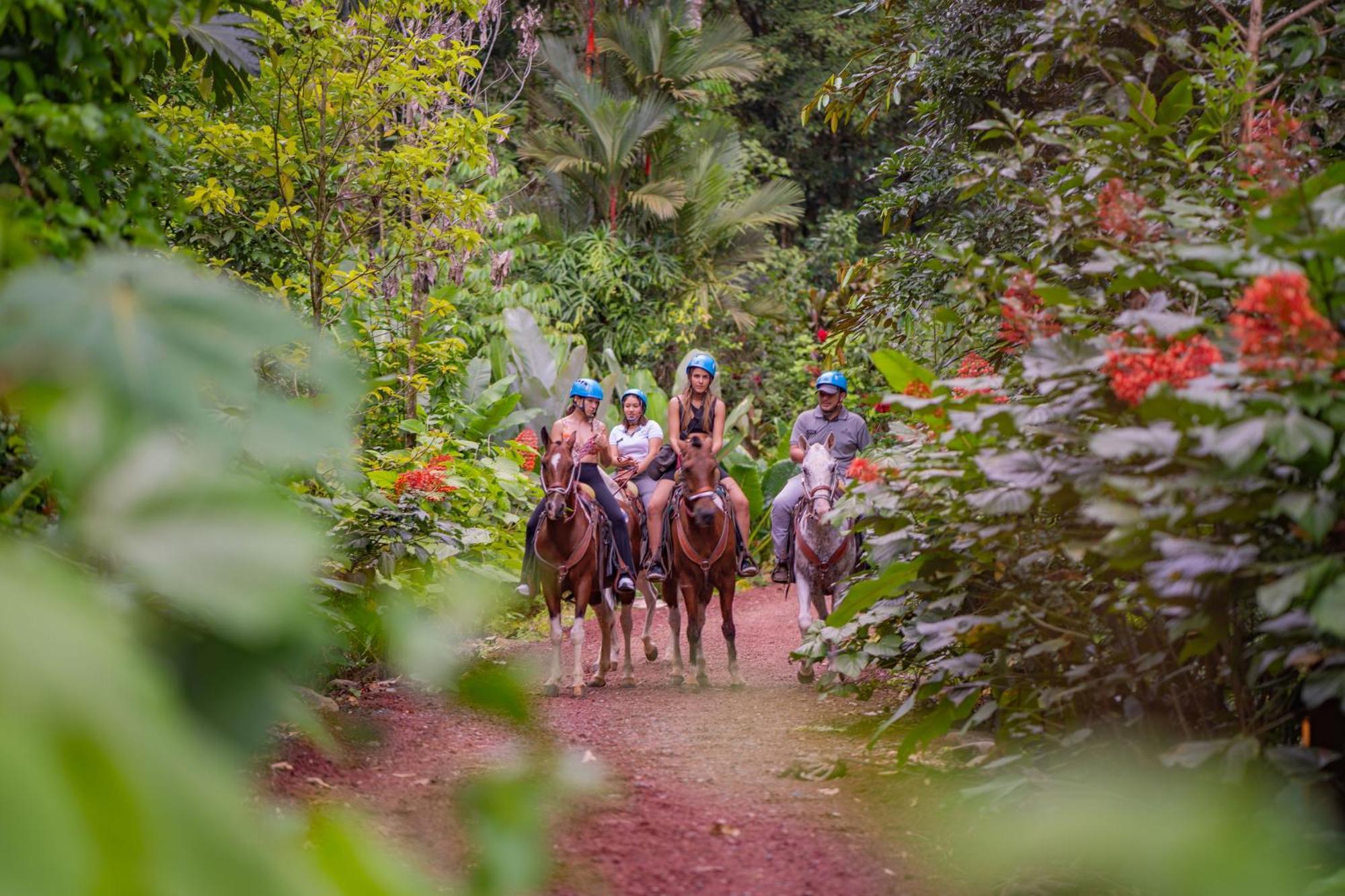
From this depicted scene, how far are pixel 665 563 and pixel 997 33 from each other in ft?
14.4

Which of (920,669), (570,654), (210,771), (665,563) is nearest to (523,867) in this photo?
(210,771)

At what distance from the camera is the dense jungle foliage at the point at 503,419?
1.21 feet

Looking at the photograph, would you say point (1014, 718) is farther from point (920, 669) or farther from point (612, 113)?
point (612, 113)

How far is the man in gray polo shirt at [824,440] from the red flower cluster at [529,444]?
10.6 ft

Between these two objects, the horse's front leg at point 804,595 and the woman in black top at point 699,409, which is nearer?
the horse's front leg at point 804,595

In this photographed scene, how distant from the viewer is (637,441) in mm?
10391

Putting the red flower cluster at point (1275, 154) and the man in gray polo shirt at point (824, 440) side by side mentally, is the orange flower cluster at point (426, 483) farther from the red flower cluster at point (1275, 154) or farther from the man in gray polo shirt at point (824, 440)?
the red flower cluster at point (1275, 154)

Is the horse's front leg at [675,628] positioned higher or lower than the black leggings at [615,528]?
lower

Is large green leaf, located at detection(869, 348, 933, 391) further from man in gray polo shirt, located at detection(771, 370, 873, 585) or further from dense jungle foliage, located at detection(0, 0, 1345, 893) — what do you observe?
man in gray polo shirt, located at detection(771, 370, 873, 585)

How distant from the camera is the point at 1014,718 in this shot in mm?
4535

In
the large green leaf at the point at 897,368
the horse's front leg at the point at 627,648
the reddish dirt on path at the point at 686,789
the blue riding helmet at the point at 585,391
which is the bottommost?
the reddish dirt on path at the point at 686,789

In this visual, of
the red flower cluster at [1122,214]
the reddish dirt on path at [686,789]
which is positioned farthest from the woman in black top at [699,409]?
the red flower cluster at [1122,214]

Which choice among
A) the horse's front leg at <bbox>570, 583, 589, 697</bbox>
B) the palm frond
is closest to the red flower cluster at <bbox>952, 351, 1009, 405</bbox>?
the horse's front leg at <bbox>570, 583, 589, 697</bbox>

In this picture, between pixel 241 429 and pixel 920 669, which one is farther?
pixel 920 669
